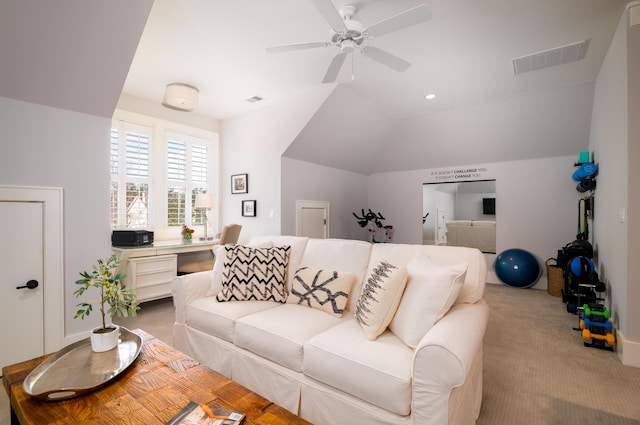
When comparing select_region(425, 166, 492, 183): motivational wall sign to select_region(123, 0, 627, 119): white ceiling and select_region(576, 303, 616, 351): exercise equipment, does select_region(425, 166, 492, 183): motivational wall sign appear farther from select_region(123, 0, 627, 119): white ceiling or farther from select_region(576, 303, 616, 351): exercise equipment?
select_region(576, 303, 616, 351): exercise equipment

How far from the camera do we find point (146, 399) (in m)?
1.17

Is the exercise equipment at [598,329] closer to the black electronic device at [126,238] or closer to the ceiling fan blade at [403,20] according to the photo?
the ceiling fan blade at [403,20]

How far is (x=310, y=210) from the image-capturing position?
4.93 meters

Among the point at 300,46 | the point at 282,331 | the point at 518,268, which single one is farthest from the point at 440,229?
the point at 282,331

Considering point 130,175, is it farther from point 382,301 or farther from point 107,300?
point 382,301

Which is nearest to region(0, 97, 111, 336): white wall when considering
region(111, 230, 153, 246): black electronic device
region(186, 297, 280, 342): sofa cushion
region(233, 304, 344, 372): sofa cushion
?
region(111, 230, 153, 246): black electronic device

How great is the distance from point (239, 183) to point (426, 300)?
3.94 m

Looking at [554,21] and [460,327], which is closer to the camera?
[460,327]

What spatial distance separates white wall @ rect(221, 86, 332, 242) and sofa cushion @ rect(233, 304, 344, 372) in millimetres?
2454

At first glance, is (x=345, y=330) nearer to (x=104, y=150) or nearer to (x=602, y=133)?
(x=104, y=150)

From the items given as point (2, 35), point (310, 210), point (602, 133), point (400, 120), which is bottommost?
point (310, 210)

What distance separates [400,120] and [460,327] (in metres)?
4.39

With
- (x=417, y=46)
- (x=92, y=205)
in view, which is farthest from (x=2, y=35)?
(x=417, y=46)

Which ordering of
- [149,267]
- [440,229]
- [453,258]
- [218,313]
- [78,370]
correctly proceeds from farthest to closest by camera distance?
[440,229]
[149,267]
[218,313]
[453,258]
[78,370]
